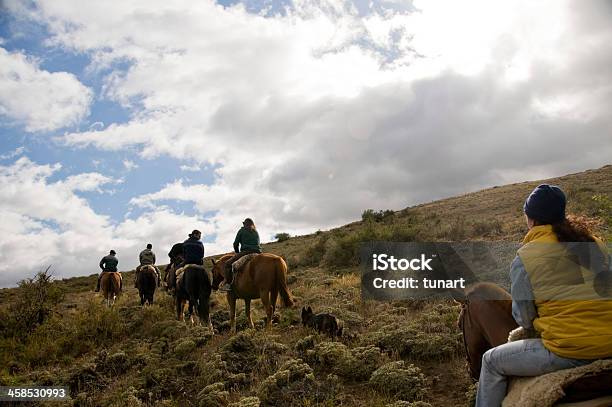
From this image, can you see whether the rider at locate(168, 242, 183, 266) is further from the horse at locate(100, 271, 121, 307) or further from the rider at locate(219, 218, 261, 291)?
the rider at locate(219, 218, 261, 291)

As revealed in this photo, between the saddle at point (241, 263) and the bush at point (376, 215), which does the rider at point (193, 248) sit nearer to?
the saddle at point (241, 263)

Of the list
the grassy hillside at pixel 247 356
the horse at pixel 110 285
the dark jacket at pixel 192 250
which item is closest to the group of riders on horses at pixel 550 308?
the grassy hillside at pixel 247 356

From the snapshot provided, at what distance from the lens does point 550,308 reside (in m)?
3.60

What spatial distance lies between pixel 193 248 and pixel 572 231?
39.5ft

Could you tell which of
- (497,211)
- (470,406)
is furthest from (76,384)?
(497,211)

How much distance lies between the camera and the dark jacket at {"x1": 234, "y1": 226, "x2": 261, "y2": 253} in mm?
12883

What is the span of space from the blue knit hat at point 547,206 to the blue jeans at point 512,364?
96cm

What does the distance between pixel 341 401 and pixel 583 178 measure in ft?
126

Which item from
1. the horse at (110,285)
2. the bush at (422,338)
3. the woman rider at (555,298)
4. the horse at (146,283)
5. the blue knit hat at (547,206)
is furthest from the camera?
the horse at (110,285)

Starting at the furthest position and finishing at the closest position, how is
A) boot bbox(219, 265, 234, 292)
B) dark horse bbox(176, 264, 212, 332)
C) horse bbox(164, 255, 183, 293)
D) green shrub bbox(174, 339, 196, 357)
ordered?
horse bbox(164, 255, 183, 293) < dark horse bbox(176, 264, 212, 332) < boot bbox(219, 265, 234, 292) < green shrub bbox(174, 339, 196, 357)

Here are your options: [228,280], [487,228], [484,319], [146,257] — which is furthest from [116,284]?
[484,319]

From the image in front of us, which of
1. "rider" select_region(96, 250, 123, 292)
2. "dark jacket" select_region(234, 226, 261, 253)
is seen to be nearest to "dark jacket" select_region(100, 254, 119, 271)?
"rider" select_region(96, 250, 123, 292)

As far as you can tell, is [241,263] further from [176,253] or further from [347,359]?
[176,253]

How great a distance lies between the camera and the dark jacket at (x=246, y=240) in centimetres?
1288
